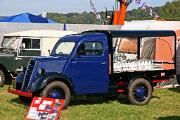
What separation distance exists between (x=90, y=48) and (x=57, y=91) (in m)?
1.49

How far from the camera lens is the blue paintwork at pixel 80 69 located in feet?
36.0

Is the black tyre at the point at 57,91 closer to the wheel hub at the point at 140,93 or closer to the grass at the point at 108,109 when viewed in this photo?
the grass at the point at 108,109

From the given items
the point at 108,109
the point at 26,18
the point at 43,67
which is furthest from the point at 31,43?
the point at 26,18

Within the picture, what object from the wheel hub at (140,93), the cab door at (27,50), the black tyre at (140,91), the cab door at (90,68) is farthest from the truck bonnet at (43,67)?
the cab door at (27,50)

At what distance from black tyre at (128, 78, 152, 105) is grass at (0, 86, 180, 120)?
0.20 metres

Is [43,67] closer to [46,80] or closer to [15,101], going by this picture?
[46,80]

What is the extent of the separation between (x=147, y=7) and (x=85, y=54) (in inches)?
763

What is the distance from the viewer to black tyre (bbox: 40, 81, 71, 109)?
1072 cm

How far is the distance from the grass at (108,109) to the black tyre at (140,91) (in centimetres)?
20

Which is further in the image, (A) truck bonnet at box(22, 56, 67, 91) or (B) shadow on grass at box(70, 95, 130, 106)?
(B) shadow on grass at box(70, 95, 130, 106)

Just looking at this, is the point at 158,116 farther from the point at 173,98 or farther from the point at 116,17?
the point at 116,17

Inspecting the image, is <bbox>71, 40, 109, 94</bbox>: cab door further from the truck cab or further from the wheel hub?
the truck cab

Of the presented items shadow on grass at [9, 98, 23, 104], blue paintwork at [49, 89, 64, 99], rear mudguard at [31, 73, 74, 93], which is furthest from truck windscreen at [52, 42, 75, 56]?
shadow on grass at [9, 98, 23, 104]

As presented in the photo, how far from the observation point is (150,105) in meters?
11.9
